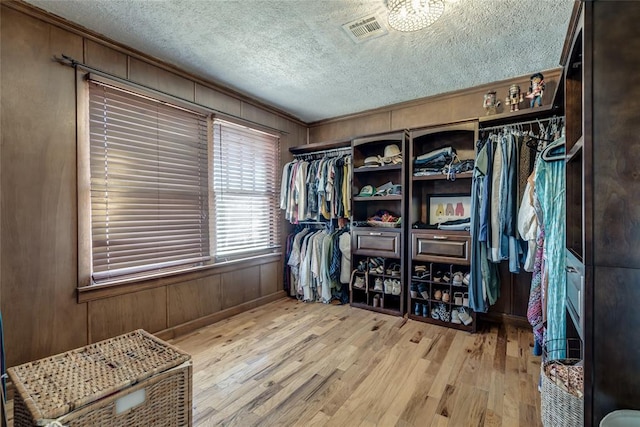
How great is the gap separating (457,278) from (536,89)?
1.84 meters

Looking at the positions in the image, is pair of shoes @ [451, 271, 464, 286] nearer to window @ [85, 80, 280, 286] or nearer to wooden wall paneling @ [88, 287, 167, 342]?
window @ [85, 80, 280, 286]

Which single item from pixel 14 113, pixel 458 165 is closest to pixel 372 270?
pixel 458 165

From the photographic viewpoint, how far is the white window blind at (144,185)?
6.97 ft

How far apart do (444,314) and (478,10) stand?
98.5 inches

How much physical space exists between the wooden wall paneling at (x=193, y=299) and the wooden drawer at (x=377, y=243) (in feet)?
5.21

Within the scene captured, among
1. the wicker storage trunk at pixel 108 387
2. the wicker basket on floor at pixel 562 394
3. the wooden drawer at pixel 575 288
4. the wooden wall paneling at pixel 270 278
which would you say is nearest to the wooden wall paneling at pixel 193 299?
the wooden wall paneling at pixel 270 278

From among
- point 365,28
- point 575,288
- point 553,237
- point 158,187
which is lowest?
point 575,288

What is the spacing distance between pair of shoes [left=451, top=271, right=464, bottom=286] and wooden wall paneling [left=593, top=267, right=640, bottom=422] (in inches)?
66.4

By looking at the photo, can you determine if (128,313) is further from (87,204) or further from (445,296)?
(445,296)

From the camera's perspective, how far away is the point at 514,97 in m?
2.65

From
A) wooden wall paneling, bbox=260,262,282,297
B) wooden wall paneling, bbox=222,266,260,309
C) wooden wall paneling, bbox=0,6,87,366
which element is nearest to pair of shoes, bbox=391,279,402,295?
wooden wall paneling, bbox=260,262,282,297

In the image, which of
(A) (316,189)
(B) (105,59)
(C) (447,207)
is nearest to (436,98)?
(C) (447,207)

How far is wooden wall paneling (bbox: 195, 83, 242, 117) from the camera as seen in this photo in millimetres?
2768

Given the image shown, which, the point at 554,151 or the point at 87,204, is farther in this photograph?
the point at 87,204
